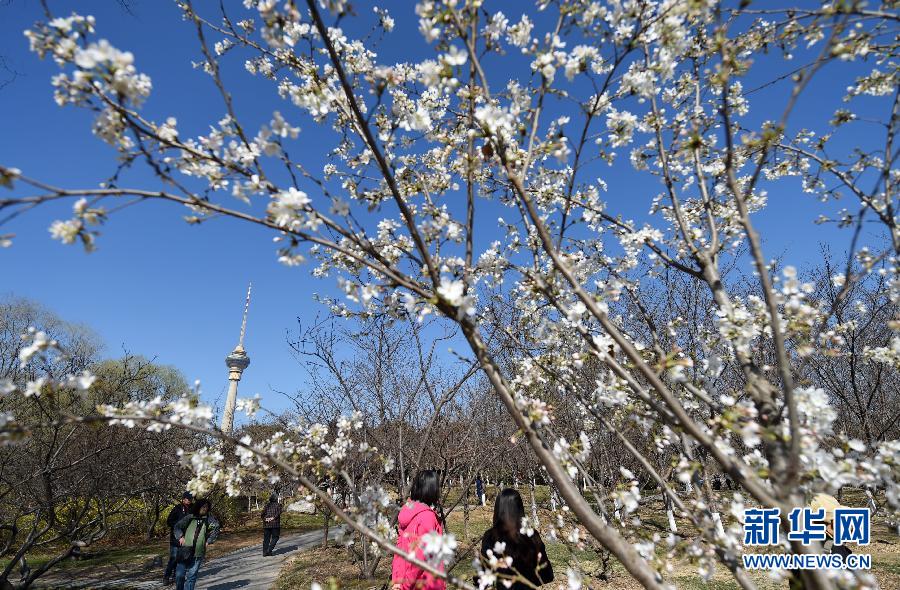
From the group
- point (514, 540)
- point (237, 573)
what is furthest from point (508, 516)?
point (237, 573)

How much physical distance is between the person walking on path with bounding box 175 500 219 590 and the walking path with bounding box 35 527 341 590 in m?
Answer: 1.99

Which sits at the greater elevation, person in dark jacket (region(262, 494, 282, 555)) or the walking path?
person in dark jacket (region(262, 494, 282, 555))

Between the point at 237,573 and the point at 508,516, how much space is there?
30.2ft

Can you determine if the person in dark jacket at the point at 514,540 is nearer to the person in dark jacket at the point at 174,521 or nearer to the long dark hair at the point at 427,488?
the long dark hair at the point at 427,488

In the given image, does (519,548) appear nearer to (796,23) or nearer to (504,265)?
(504,265)

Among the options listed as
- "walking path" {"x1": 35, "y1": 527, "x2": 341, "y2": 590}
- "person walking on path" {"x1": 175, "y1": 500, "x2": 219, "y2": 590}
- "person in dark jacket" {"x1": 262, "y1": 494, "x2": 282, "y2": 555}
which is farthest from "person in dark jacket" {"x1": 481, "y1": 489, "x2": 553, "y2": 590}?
"person in dark jacket" {"x1": 262, "y1": 494, "x2": 282, "y2": 555}

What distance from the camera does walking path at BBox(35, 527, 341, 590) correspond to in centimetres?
877

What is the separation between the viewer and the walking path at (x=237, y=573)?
28.8 feet

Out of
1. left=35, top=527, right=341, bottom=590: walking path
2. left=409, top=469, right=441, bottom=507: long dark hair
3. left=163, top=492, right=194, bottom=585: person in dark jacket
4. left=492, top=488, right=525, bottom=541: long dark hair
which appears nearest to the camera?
left=409, top=469, right=441, bottom=507: long dark hair

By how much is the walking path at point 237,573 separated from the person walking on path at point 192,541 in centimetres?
199

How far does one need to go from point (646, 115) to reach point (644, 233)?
0.85 m

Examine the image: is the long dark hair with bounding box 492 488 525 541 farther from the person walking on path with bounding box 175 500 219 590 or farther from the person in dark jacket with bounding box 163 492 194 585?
the person in dark jacket with bounding box 163 492 194 585

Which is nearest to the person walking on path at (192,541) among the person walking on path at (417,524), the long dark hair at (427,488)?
the person walking on path at (417,524)

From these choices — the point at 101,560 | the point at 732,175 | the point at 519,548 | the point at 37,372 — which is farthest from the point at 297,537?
the point at 732,175
